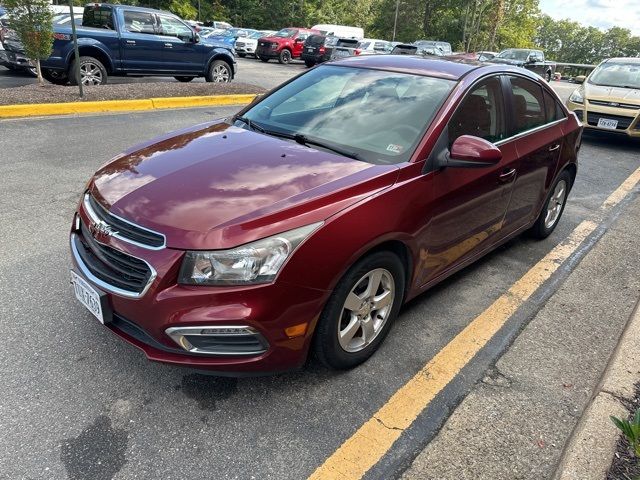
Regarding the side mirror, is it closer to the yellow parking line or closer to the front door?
the front door

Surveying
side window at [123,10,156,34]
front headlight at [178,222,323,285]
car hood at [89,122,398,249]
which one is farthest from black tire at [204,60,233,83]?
front headlight at [178,222,323,285]

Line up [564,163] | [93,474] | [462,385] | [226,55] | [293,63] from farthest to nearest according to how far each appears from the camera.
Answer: [293,63] → [226,55] → [564,163] → [462,385] → [93,474]

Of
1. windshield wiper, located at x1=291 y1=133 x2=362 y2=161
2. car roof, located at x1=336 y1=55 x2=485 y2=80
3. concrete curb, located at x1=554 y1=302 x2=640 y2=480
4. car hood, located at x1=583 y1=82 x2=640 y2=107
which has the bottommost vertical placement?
concrete curb, located at x1=554 y1=302 x2=640 y2=480

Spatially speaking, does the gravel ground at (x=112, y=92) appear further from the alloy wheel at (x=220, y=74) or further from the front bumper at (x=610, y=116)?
the front bumper at (x=610, y=116)

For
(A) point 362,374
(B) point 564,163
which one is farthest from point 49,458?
(B) point 564,163

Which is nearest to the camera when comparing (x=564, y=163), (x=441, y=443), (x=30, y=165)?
(x=441, y=443)

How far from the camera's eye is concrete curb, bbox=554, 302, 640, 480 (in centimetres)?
217

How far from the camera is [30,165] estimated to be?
5.68m

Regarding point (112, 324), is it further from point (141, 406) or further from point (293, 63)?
point (293, 63)

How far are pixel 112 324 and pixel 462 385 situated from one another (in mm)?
1884

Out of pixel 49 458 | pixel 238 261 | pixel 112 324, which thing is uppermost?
pixel 238 261

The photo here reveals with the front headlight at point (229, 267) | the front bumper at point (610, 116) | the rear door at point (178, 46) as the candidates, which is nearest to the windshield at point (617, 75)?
the front bumper at point (610, 116)

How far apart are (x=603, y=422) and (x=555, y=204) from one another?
2.86 metres

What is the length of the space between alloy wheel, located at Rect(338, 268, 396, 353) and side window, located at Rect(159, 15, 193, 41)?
10831 mm
